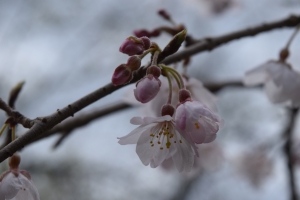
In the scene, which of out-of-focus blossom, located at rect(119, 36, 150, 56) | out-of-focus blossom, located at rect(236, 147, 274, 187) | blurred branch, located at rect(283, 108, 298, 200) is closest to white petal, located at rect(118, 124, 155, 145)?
out-of-focus blossom, located at rect(119, 36, 150, 56)

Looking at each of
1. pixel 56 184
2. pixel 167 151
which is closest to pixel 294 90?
pixel 167 151

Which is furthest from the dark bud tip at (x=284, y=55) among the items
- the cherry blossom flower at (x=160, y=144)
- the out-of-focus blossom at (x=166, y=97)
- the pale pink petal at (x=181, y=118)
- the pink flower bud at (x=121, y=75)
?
the pink flower bud at (x=121, y=75)

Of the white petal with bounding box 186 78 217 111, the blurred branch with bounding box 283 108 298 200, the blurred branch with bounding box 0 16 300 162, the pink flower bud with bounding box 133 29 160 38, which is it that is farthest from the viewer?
the blurred branch with bounding box 283 108 298 200

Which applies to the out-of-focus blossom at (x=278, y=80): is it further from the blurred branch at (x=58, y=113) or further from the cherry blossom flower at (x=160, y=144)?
the cherry blossom flower at (x=160, y=144)

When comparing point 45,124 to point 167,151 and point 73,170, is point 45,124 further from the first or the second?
point 73,170

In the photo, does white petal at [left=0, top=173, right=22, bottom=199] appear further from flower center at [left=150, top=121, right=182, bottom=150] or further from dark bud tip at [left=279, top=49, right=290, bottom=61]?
dark bud tip at [left=279, top=49, right=290, bottom=61]

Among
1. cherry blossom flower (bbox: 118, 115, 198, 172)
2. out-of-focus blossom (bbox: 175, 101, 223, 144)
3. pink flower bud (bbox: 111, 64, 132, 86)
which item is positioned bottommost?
cherry blossom flower (bbox: 118, 115, 198, 172)

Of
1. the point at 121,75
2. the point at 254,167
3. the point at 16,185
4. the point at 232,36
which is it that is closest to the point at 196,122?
the point at 121,75
